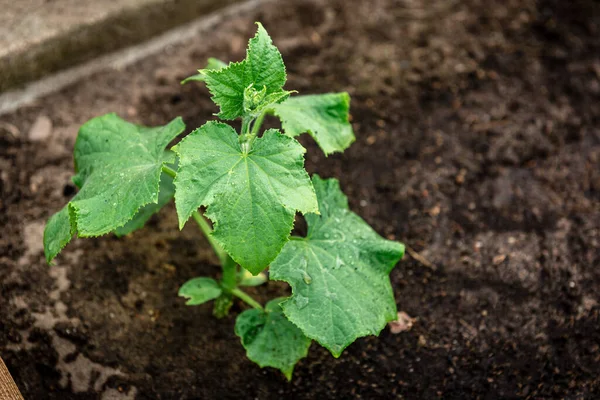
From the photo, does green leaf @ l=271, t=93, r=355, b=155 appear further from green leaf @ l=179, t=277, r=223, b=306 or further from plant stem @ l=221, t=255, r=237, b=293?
green leaf @ l=179, t=277, r=223, b=306

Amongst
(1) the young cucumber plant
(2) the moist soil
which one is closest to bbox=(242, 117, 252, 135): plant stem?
(1) the young cucumber plant

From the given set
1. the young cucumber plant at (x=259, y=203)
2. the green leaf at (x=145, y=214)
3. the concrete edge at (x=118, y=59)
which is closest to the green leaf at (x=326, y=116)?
the young cucumber plant at (x=259, y=203)

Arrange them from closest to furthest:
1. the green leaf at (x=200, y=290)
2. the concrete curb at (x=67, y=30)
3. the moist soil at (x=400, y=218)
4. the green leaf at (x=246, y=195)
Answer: the green leaf at (x=246, y=195) < the green leaf at (x=200, y=290) < the moist soil at (x=400, y=218) < the concrete curb at (x=67, y=30)

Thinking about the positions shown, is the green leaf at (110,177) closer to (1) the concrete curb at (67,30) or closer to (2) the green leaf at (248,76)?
(2) the green leaf at (248,76)

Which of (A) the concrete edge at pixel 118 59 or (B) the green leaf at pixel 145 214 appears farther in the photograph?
(A) the concrete edge at pixel 118 59

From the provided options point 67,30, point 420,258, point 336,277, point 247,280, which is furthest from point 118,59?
point 336,277

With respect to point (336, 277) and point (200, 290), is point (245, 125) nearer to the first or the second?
point (336, 277)

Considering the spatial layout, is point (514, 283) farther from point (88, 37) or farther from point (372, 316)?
point (88, 37)

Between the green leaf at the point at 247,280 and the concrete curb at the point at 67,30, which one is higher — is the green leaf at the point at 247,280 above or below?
below
